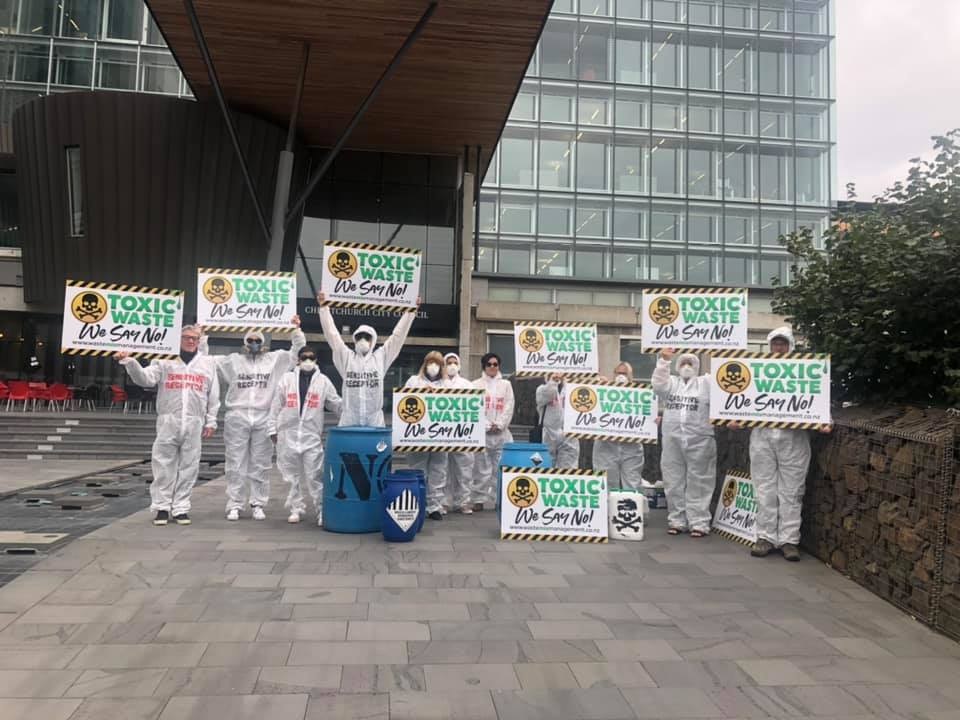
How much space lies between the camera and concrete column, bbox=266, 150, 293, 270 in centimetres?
1709

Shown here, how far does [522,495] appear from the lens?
7.34 meters

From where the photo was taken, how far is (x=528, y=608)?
5.05m

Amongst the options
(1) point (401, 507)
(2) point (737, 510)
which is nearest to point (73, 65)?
(1) point (401, 507)

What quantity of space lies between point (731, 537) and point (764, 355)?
1987 mm

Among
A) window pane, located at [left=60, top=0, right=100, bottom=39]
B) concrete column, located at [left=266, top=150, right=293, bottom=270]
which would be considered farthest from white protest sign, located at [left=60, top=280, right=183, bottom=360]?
window pane, located at [left=60, top=0, right=100, bottom=39]

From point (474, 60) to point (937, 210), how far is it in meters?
12.5

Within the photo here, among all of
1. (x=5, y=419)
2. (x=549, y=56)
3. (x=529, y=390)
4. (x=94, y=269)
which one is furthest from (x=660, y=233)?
(x=5, y=419)

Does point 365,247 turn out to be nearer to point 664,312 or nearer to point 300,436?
point 300,436

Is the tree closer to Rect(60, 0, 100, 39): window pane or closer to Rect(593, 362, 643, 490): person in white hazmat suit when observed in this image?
Rect(593, 362, 643, 490): person in white hazmat suit

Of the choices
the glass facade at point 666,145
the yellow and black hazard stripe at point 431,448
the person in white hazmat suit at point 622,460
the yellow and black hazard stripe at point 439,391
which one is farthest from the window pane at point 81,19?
the person in white hazmat suit at point 622,460

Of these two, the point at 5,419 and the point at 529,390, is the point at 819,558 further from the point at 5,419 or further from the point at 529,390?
the point at 5,419

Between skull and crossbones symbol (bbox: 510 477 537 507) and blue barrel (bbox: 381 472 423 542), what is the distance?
101cm

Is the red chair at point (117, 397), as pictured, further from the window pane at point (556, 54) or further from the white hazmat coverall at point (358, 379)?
the window pane at point (556, 54)

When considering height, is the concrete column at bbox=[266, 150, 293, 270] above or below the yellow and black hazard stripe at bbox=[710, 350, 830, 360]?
above
